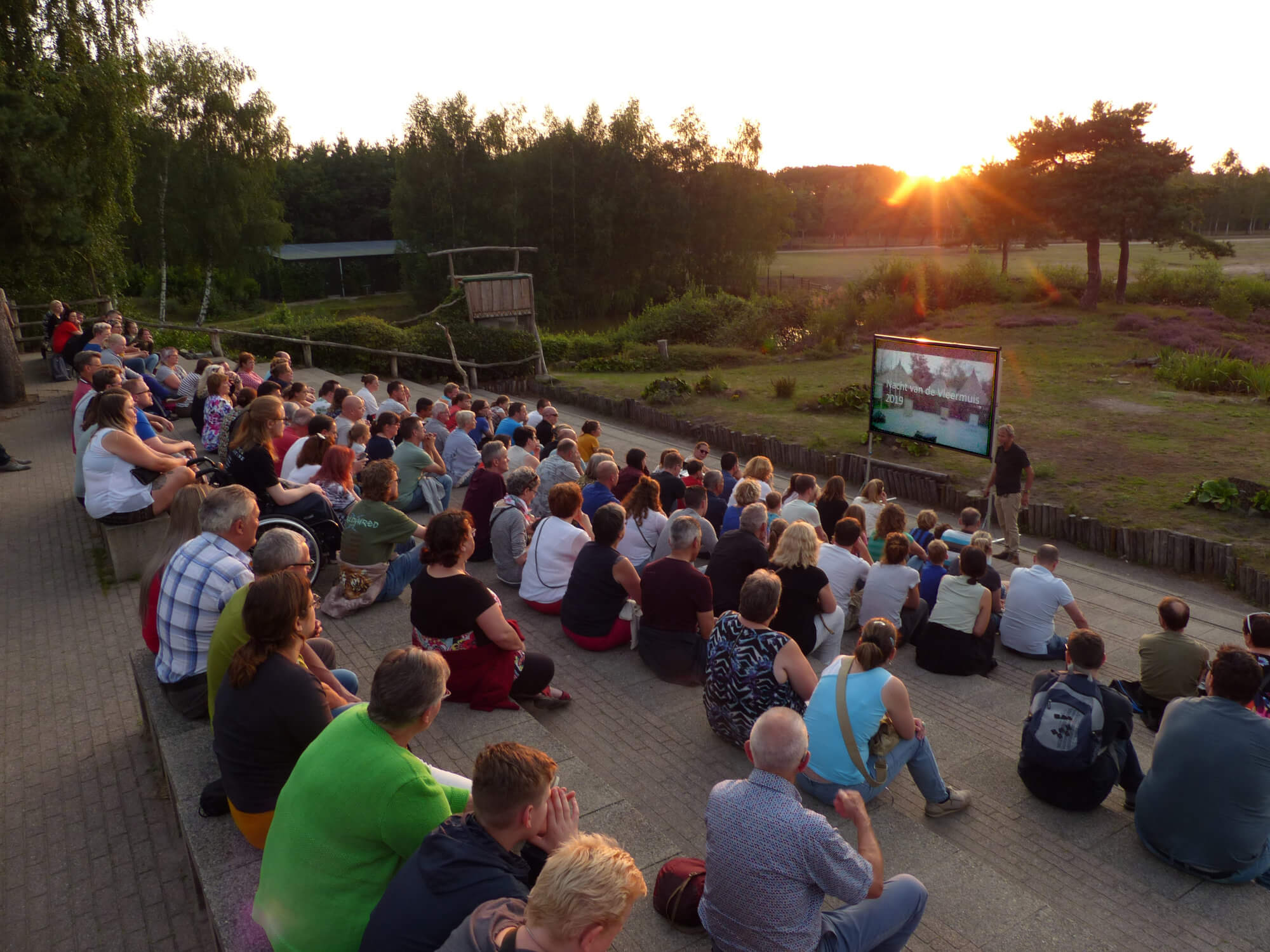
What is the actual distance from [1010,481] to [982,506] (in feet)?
7.23

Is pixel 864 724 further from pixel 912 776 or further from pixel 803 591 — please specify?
pixel 803 591

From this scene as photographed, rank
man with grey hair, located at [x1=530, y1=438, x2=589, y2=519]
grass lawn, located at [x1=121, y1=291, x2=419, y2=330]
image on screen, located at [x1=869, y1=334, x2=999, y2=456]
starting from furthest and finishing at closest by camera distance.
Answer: grass lawn, located at [x1=121, y1=291, x2=419, y2=330]
image on screen, located at [x1=869, y1=334, x2=999, y2=456]
man with grey hair, located at [x1=530, y1=438, x2=589, y2=519]

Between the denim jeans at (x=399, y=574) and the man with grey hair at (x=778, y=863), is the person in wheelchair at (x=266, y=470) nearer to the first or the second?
the denim jeans at (x=399, y=574)

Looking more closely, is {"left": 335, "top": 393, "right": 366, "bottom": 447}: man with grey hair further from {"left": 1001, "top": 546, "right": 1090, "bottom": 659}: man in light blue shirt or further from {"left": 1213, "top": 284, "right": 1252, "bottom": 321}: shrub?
{"left": 1213, "top": 284, "right": 1252, "bottom": 321}: shrub

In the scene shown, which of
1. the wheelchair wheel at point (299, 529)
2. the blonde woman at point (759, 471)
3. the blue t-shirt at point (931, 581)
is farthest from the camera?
the blonde woman at point (759, 471)

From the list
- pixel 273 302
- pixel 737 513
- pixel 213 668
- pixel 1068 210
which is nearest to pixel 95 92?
pixel 737 513

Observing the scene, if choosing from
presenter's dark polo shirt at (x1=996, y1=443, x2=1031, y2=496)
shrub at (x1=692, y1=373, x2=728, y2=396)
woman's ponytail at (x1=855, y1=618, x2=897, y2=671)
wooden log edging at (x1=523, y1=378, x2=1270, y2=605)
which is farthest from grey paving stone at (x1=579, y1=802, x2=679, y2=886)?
shrub at (x1=692, y1=373, x2=728, y2=396)

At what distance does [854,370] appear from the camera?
26.4 m

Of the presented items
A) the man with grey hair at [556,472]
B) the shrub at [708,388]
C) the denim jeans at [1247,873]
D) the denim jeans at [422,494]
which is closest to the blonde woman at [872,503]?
the man with grey hair at [556,472]

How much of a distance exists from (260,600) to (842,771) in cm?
300

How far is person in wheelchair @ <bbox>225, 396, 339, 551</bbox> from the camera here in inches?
266

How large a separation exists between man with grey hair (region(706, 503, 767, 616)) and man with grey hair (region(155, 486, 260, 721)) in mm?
3277

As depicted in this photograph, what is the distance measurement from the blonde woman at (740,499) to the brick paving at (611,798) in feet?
6.07

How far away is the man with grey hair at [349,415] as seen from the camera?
32.7ft
